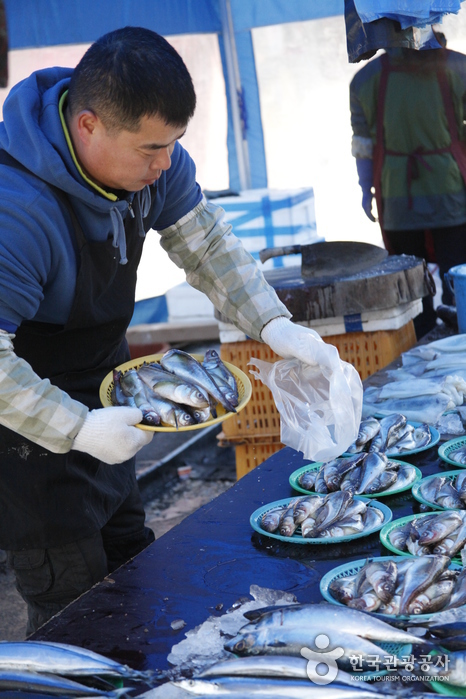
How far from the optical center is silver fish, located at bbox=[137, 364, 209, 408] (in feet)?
8.02

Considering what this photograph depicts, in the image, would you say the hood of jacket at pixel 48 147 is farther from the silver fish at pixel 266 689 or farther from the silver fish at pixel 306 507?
the silver fish at pixel 266 689

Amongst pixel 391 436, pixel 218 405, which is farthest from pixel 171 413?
pixel 391 436

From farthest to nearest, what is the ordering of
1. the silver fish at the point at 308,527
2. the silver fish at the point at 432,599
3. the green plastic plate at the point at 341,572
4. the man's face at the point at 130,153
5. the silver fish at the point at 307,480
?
the silver fish at the point at 307,480
the silver fish at the point at 308,527
the man's face at the point at 130,153
the green plastic plate at the point at 341,572
the silver fish at the point at 432,599

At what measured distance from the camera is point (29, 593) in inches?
109

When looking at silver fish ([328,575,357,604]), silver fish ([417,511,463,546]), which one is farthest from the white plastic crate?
silver fish ([328,575,357,604])

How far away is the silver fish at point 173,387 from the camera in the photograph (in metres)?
2.44

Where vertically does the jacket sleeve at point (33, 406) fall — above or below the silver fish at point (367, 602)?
above

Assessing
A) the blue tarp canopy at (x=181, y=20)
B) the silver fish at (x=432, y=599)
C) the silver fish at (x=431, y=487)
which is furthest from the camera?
the blue tarp canopy at (x=181, y=20)

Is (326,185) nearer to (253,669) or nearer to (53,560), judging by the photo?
(53,560)

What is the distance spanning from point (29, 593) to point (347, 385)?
1340 mm

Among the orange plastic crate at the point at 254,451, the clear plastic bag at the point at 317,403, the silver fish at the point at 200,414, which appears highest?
the silver fish at the point at 200,414

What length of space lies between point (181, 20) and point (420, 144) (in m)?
3.61

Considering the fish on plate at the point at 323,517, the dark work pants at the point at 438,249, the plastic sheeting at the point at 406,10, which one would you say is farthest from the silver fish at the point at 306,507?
the dark work pants at the point at 438,249

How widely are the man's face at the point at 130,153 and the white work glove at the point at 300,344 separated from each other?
799 mm
